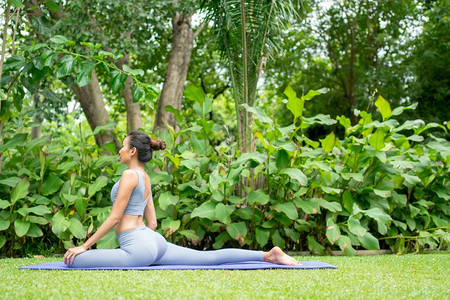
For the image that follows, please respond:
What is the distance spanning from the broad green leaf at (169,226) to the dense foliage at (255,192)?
0.01 meters

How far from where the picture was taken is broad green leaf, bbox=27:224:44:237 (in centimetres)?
468

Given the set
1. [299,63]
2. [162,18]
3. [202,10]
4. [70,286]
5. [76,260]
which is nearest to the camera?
[70,286]

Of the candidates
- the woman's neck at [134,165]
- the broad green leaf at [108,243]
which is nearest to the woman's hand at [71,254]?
the woman's neck at [134,165]

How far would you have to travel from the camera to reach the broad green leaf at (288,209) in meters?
4.66

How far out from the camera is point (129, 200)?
3582 mm

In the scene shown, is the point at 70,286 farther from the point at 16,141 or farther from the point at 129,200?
the point at 16,141

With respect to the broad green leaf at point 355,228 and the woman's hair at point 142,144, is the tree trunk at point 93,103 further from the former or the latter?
the broad green leaf at point 355,228

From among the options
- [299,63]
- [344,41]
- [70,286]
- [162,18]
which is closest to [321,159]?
[70,286]

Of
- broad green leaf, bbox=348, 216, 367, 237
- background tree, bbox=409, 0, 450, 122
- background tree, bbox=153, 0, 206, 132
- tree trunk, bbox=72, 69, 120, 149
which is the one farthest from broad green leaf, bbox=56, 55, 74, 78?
background tree, bbox=409, 0, 450, 122

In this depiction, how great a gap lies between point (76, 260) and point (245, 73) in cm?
327

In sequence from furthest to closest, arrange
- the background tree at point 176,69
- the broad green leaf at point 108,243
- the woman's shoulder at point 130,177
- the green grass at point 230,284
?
the background tree at point 176,69 < the broad green leaf at point 108,243 < the woman's shoulder at point 130,177 < the green grass at point 230,284

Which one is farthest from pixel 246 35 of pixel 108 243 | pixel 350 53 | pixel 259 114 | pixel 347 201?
pixel 350 53

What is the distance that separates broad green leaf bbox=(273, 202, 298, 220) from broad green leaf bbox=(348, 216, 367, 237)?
1.71 feet

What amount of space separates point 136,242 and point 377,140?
113 inches
